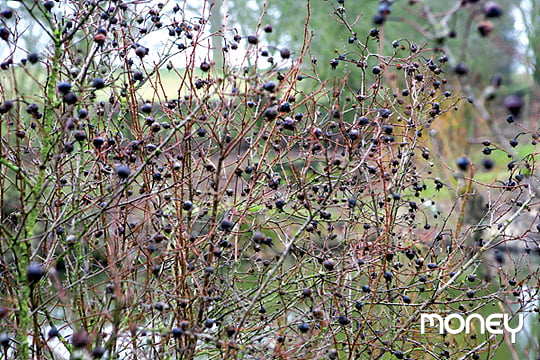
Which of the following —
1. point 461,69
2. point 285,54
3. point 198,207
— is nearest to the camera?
point 461,69

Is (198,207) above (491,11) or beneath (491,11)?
above

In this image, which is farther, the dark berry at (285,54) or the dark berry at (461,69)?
the dark berry at (285,54)

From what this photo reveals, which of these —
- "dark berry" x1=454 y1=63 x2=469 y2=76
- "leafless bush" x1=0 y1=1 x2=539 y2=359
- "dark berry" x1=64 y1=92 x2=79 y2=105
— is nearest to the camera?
"dark berry" x1=454 y1=63 x2=469 y2=76

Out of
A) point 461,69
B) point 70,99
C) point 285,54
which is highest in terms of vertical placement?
point 285,54

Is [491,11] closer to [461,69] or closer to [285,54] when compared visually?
[461,69]

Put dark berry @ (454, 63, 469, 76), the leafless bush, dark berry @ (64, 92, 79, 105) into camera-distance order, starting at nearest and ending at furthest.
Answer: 1. dark berry @ (454, 63, 469, 76)
2. dark berry @ (64, 92, 79, 105)
3. the leafless bush

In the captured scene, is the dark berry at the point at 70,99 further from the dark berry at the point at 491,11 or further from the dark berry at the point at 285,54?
the dark berry at the point at 491,11

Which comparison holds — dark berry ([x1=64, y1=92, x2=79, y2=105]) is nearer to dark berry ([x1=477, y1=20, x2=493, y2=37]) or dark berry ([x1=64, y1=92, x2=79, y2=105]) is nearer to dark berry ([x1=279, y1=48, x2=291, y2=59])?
dark berry ([x1=279, y1=48, x2=291, y2=59])

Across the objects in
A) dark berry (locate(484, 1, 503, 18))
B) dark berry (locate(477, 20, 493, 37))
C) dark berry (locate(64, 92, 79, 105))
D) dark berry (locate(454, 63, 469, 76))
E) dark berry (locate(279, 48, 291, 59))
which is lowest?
dark berry (locate(454, 63, 469, 76))

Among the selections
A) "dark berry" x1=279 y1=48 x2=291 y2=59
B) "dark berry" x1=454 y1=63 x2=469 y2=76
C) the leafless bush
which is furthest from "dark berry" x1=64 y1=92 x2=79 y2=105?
"dark berry" x1=454 y1=63 x2=469 y2=76

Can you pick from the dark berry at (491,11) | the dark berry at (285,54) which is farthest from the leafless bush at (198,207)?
the dark berry at (491,11)

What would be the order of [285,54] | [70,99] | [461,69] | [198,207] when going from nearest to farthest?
[461,69] → [70,99] → [285,54] → [198,207]

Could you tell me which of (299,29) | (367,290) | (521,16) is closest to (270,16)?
(299,29)

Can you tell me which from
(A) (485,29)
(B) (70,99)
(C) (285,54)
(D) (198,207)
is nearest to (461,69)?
(A) (485,29)
